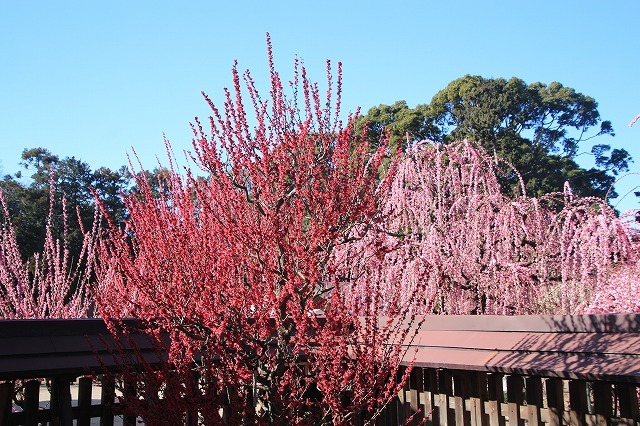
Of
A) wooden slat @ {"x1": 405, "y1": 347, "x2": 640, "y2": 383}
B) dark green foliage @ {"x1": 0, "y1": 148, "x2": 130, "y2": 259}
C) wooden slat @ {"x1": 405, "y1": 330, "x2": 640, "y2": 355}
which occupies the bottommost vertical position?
wooden slat @ {"x1": 405, "y1": 347, "x2": 640, "y2": 383}

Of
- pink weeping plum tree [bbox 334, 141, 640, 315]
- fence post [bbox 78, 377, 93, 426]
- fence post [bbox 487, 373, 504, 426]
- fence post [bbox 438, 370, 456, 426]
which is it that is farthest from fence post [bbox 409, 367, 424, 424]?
fence post [bbox 78, 377, 93, 426]

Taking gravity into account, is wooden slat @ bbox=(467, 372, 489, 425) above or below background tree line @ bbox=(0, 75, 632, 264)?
below

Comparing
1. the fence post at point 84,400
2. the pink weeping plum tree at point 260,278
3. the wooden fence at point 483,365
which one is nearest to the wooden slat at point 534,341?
the wooden fence at point 483,365

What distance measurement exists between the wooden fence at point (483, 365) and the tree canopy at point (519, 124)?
2212 centimetres

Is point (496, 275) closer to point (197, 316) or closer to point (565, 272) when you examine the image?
point (565, 272)

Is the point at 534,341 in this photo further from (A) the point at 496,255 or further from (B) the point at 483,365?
(A) the point at 496,255

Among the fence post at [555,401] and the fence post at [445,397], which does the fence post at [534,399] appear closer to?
the fence post at [555,401]

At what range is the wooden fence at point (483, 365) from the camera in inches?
144

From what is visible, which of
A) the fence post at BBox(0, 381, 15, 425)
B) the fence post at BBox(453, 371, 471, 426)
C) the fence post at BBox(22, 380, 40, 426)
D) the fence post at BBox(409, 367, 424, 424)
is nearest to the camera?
the fence post at BBox(0, 381, 15, 425)

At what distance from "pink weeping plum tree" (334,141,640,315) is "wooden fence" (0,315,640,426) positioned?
2.59m

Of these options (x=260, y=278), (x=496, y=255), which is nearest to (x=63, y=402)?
(x=260, y=278)

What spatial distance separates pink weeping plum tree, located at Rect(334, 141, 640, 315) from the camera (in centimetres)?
753

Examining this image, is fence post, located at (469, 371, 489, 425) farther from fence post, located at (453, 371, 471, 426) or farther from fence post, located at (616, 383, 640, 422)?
fence post, located at (616, 383, 640, 422)

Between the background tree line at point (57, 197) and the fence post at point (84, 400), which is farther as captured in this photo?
the background tree line at point (57, 197)
